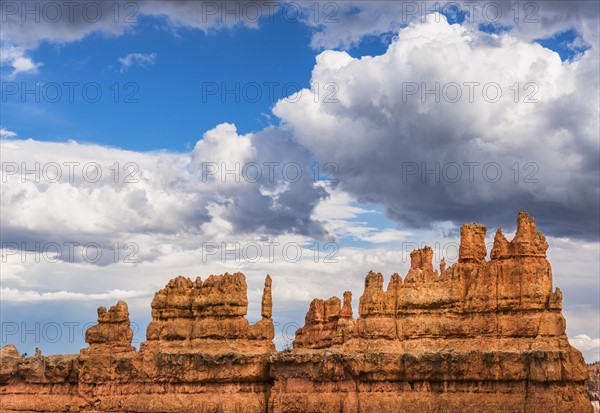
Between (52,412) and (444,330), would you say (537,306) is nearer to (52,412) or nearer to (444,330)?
(444,330)

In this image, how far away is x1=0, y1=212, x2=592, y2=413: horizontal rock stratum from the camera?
275 feet

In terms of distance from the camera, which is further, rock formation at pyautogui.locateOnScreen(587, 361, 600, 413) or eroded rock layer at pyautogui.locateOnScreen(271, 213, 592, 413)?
rock formation at pyautogui.locateOnScreen(587, 361, 600, 413)

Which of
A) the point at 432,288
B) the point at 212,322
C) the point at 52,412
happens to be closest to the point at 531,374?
the point at 432,288

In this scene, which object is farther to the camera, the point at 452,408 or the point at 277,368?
the point at 277,368

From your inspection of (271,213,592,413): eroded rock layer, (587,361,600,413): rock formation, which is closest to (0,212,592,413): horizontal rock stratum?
(271,213,592,413): eroded rock layer

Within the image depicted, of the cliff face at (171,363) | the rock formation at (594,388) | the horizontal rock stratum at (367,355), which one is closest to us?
the horizontal rock stratum at (367,355)

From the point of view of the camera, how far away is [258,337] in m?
96.5

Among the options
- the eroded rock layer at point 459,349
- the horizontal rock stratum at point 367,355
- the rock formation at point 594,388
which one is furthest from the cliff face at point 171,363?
the rock formation at point 594,388

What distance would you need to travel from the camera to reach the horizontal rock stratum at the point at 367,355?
8394 cm

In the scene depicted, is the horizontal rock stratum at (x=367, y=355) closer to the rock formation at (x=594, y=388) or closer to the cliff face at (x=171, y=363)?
the cliff face at (x=171, y=363)

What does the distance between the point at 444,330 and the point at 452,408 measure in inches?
220

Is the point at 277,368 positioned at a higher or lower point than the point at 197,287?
lower

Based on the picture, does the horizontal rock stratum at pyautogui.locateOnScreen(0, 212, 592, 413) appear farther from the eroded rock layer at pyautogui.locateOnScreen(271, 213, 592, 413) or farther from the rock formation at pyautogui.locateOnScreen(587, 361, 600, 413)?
the rock formation at pyautogui.locateOnScreen(587, 361, 600, 413)

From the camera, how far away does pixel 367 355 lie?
3462 inches
